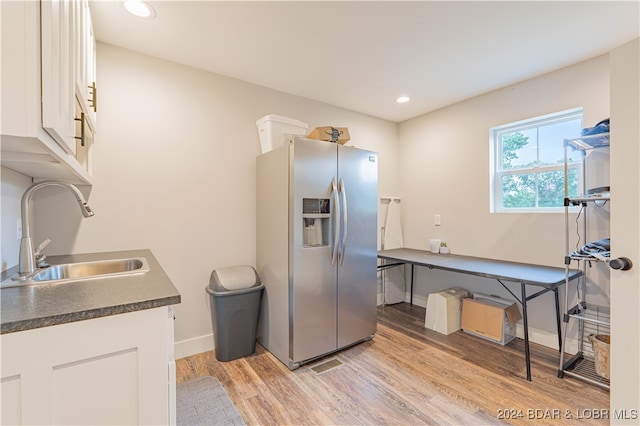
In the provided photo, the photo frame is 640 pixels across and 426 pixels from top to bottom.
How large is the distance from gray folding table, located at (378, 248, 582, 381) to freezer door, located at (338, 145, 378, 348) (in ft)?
1.82

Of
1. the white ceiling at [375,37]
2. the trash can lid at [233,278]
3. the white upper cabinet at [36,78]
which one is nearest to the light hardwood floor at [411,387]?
the trash can lid at [233,278]

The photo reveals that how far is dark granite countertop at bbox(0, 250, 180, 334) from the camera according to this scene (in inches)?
32.4

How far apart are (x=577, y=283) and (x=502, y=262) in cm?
58

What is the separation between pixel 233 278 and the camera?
8.13 ft

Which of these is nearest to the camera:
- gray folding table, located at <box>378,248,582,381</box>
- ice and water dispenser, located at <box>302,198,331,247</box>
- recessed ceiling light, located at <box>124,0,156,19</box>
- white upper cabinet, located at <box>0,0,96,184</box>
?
white upper cabinet, located at <box>0,0,96,184</box>

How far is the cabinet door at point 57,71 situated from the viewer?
85cm

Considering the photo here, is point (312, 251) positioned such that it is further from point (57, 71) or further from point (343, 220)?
point (57, 71)

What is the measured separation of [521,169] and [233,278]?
9.87 feet

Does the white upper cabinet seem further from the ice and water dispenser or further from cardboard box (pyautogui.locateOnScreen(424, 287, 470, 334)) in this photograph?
cardboard box (pyautogui.locateOnScreen(424, 287, 470, 334))

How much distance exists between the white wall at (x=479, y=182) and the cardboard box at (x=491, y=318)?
16 cm

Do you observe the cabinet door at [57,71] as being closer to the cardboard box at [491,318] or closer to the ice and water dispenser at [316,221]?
the ice and water dispenser at [316,221]

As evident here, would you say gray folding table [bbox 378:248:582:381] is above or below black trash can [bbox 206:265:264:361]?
above

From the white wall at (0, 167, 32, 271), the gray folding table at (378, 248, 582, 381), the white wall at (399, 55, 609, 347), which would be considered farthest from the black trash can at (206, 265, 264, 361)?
the white wall at (399, 55, 609, 347)

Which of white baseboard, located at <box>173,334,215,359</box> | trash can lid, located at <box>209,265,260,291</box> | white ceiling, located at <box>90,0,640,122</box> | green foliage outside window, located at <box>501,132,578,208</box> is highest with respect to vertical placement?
white ceiling, located at <box>90,0,640,122</box>
